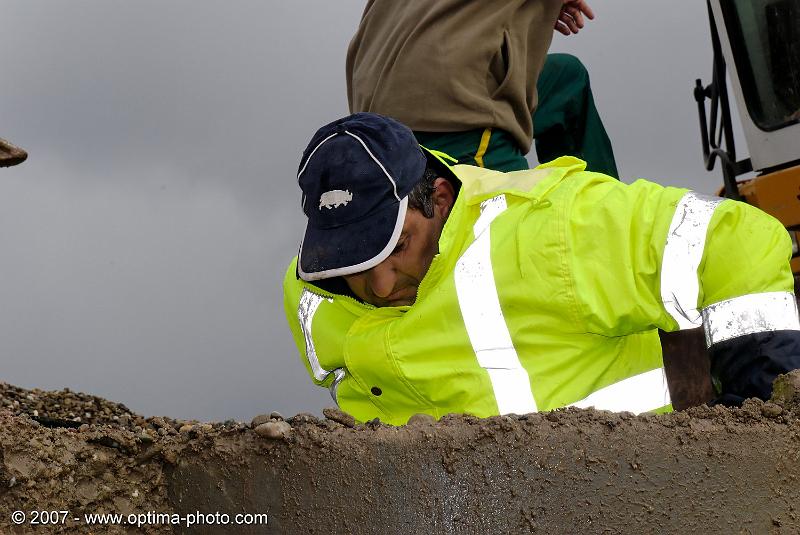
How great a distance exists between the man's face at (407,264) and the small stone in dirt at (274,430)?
0.75 m

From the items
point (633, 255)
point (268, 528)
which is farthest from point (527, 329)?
point (268, 528)

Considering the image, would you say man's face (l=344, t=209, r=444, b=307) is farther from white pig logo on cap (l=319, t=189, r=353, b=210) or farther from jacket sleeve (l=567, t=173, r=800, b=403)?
jacket sleeve (l=567, t=173, r=800, b=403)

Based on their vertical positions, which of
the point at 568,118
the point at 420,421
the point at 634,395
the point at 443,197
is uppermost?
the point at 568,118

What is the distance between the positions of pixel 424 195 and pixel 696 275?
740mm

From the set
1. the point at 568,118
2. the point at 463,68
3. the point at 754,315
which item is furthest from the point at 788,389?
the point at 568,118

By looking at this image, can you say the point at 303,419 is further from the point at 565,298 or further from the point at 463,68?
the point at 463,68

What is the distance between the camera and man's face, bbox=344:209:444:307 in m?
2.75

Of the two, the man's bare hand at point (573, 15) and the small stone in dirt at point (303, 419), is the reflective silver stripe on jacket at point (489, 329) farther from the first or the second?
the man's bare hand at point (573, 15)

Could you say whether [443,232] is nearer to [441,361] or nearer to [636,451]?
[441,361]

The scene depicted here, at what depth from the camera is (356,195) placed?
2656 millimetres

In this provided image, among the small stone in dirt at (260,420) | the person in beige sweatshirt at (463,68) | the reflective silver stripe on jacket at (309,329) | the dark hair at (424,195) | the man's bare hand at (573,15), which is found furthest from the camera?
the man's bare hand at (573,15)

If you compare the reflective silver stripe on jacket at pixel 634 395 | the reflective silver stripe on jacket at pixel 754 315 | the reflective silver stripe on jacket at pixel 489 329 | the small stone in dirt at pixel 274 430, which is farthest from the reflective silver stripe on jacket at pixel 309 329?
the reflective silver stripe on jacket at pixel 754 315

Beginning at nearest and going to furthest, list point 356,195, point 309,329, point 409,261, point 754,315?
point 754,315
point 356,195
point 409,261
point 309,329

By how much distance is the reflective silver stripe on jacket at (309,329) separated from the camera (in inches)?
124
